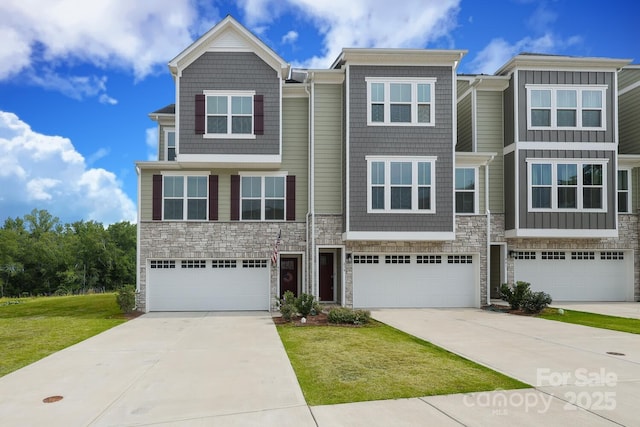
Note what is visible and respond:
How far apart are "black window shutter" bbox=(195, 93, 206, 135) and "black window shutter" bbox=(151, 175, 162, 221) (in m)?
2.30

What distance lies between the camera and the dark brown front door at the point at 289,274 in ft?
58.9

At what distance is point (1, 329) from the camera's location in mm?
12586

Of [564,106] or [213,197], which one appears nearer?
[213,197]

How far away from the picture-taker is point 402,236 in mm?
15812

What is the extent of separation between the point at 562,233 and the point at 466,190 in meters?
3.88

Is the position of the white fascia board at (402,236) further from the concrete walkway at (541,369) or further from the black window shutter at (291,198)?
the concrete walkway at (541,369)

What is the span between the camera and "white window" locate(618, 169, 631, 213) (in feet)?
60.4

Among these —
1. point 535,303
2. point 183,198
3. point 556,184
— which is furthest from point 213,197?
point 556,184

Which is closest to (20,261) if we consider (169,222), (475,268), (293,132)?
→ (169,222)

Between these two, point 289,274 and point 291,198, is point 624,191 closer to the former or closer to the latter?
point 291,198

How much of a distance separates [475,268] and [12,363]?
1456 centimetres

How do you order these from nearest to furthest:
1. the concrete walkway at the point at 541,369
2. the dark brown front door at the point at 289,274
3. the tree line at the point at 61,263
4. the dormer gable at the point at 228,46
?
the concrete walkway at the point at 541,369 → the dormer gable at the point at 228,46 → the dark brown front door at the point at 289,274 → the tree line at the point at 61,263

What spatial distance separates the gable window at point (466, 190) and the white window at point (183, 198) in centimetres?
940

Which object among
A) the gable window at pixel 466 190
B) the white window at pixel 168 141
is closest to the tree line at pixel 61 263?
the white window at pixel 168 141
